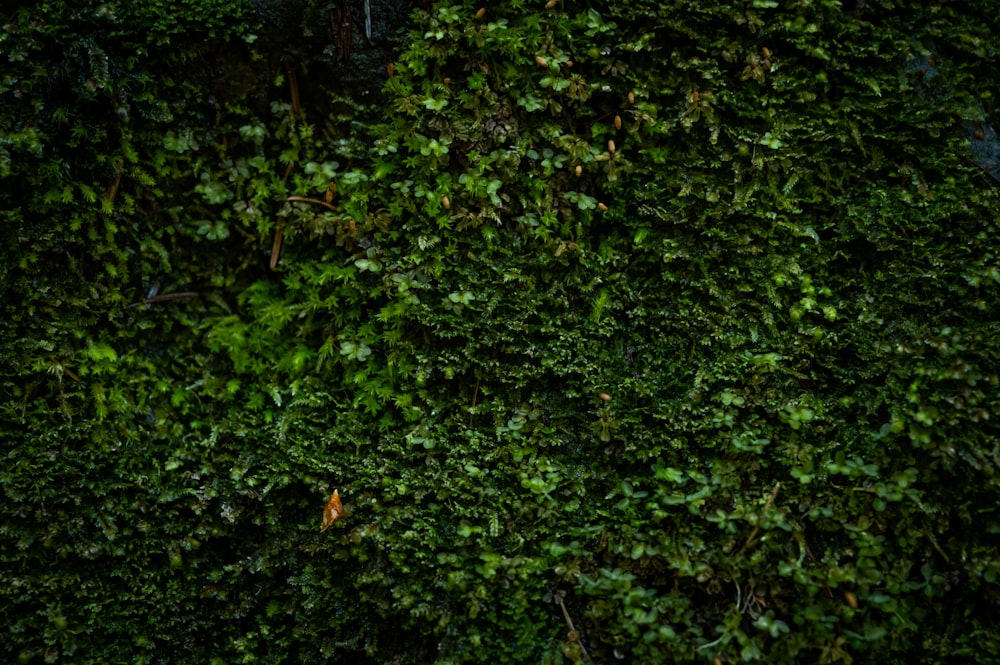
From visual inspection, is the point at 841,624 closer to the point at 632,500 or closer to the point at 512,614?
the point at 632,500

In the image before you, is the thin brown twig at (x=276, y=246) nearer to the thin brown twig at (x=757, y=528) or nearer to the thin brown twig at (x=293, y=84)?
the thin brown twig at (x=293, y=84)

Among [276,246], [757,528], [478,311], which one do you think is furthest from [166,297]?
[757,528]

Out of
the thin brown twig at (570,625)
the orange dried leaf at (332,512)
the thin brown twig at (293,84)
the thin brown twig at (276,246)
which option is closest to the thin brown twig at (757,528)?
the thin brown twig at (570,625)

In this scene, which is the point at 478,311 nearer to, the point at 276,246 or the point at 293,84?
the point at 276,246

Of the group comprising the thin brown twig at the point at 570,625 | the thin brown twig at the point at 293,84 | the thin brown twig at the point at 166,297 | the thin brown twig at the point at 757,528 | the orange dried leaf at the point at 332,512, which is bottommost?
the thin brown twig at the point at 570,625

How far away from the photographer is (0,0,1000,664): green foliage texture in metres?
2.23

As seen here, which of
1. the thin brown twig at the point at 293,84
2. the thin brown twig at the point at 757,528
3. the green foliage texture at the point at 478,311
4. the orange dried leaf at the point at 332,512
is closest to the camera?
the thin brown twig at the point at 757,528

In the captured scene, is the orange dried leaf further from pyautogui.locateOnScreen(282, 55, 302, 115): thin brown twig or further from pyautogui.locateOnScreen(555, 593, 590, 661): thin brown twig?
pyautogui.locateOnScreen(282, 55, 302, 115): thin brown twig

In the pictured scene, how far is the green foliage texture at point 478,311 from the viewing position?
2.23m

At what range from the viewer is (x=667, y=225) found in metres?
2.46

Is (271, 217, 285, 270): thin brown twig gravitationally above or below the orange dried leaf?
above

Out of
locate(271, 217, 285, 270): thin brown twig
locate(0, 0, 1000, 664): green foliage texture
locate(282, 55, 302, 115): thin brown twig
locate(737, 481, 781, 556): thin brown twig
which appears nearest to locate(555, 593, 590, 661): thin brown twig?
locate(0, 0, 1000, 664): green foliage texture

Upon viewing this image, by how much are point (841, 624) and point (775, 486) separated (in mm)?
497

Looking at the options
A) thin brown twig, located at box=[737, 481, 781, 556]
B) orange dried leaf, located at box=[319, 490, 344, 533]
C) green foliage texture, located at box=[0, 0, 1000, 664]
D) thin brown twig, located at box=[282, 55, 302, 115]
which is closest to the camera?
thin brown twig, located at box=[737, 481, 781, 556]
